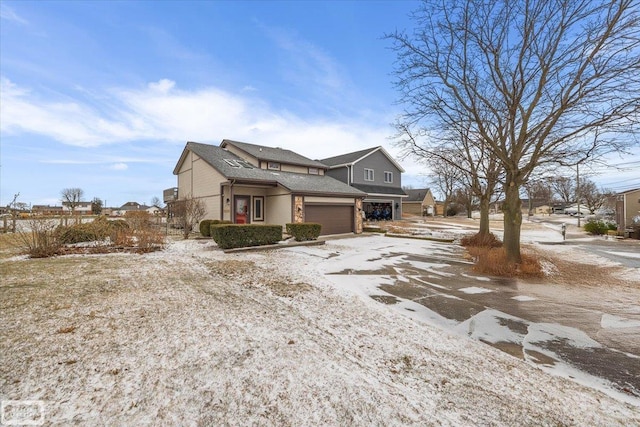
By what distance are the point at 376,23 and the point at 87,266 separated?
41.5 ft

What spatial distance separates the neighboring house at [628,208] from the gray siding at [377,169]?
17.7 metres

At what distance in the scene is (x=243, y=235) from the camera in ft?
36.6

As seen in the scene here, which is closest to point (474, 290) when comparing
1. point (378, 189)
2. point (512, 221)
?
point (512, 221)

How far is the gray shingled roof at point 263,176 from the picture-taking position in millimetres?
15641

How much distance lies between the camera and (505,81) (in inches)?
352

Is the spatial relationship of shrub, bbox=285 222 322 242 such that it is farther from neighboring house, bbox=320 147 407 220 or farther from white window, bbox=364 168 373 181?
white window, bbox=364 168 373 181

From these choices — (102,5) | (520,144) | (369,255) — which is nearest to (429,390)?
(369,255)

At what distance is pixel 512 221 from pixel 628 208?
18.8 m

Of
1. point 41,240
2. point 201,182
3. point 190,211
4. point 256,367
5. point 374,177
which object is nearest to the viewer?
point 256,367

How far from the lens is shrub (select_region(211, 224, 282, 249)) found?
1073 centimetres

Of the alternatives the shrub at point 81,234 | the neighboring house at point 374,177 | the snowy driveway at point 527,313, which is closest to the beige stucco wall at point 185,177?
the shrub at point 81,234

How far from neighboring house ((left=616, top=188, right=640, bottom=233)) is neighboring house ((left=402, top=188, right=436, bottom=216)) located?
28.9 m

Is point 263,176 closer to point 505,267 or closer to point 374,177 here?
point 505,267

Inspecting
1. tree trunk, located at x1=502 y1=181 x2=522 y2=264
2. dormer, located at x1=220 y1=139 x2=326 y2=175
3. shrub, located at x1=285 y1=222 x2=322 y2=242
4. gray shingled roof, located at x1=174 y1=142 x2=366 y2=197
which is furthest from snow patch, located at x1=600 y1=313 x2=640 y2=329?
dormer, located at x1=220 y1=139 x2=326 y2=175
